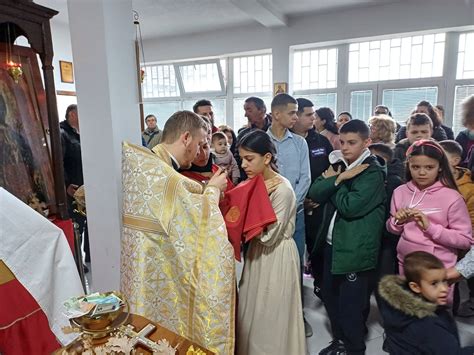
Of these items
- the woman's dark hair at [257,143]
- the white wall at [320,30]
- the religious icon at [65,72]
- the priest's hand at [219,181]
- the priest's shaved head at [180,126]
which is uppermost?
the white wall at [320,30]

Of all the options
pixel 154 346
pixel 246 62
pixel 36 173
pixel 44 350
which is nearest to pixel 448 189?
pixel 154 346

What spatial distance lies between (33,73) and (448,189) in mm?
2342

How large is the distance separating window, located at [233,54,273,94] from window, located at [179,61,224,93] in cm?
40

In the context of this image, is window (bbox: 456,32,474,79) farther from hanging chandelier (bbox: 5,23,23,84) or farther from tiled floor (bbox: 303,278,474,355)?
hanging chandelier (bbox: 5,23,23,84)

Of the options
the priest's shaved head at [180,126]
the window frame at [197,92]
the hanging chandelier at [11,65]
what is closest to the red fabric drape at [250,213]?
the priest's shaved head at [180,126]

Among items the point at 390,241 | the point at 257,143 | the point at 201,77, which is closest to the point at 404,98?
the point at 201,77

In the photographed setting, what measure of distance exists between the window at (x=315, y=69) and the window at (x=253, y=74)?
65 cm

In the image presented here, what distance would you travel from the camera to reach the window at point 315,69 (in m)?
6.65

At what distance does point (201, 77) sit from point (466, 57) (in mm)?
5109

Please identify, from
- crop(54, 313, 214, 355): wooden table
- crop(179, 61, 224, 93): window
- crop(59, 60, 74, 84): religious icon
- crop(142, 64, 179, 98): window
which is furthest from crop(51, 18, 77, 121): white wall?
crop(54, 313, 214, 355): wooden table

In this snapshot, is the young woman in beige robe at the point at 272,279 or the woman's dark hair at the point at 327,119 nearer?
the young woman in beige robe at the point at 272,279

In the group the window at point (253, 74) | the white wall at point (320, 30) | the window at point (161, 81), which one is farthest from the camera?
the window at point (161, 81)

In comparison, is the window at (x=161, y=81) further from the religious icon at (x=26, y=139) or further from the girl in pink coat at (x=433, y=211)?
the girl in pink coat at (x=433, y=211)

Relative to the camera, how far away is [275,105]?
247 cm
